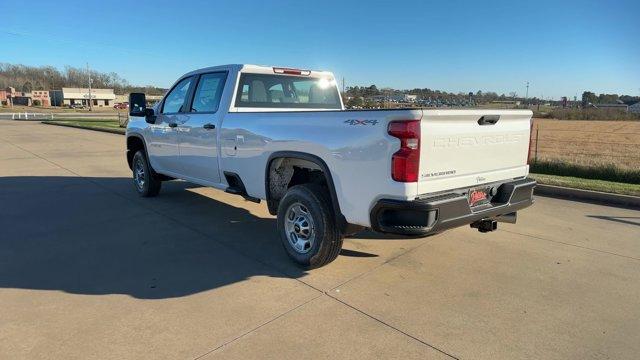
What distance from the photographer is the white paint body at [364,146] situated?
135 inches

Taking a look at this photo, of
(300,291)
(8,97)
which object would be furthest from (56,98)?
A: (300,291)

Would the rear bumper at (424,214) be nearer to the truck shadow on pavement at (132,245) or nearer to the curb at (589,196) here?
the truck shadow on pavement at (132,245)

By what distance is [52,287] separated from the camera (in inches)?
153

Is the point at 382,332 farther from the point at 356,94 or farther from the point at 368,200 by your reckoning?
the point at 356,94

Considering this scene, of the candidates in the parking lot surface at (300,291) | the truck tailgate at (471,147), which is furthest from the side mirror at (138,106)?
the truck tailgate at (471,147)

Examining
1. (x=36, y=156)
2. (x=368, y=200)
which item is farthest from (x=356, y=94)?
(x=36, y=156)

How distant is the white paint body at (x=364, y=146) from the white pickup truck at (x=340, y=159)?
0.01 meters

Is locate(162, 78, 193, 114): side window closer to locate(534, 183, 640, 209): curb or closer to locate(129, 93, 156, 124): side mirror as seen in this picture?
locate(129, 93, 156, 124): side mirror

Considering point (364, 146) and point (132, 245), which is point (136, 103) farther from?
point (364, 146)

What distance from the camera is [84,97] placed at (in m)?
119

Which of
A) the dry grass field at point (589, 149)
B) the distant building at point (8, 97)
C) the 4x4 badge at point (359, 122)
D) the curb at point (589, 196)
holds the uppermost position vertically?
the distant building at point (8, 97)

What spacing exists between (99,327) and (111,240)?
2.12 m

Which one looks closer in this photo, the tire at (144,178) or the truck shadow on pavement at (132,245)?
the truck shadow on pavement at (132,245)

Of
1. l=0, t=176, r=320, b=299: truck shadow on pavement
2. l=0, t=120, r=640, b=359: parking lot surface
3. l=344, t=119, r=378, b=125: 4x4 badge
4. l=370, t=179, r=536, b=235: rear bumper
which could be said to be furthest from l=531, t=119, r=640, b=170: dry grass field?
l=344, t=119, r=378, b=125: 4x4 badge
